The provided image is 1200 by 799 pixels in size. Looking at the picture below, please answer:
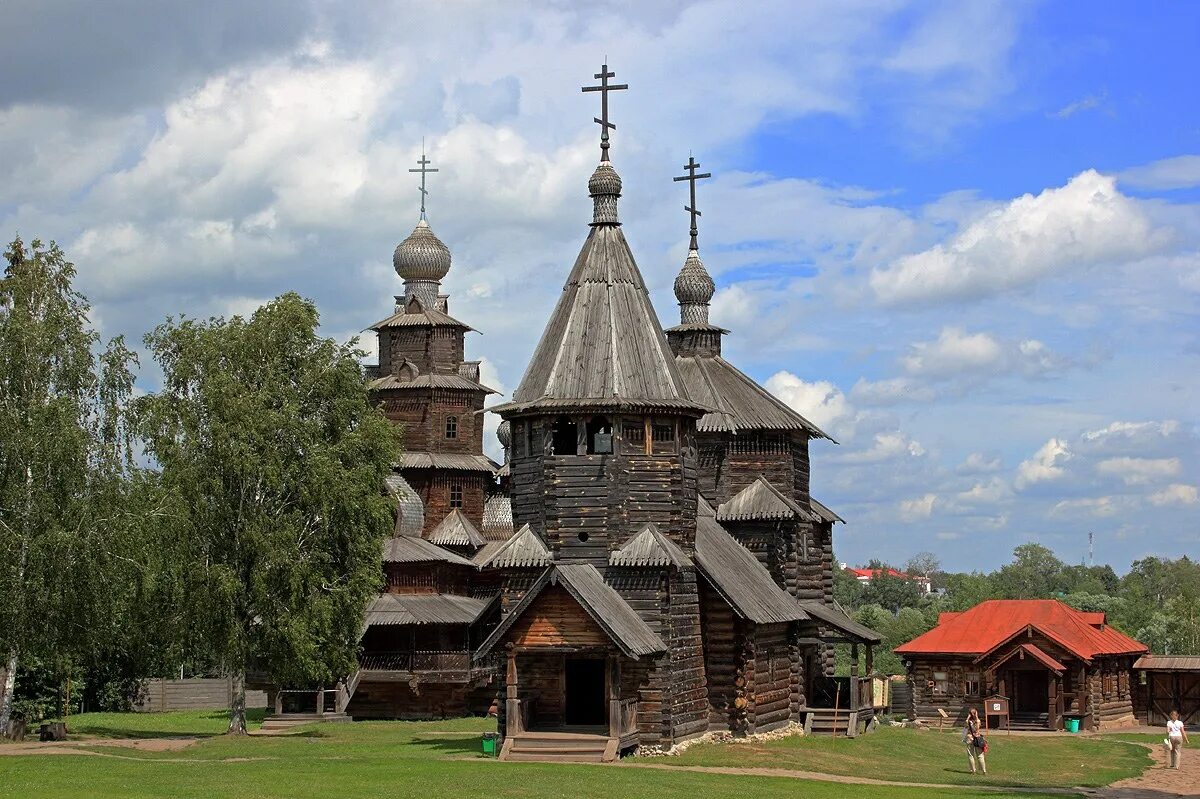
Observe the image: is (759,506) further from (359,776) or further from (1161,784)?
(359,776)

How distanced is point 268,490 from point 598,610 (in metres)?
13.2

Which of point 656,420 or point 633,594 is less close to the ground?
point 656,420

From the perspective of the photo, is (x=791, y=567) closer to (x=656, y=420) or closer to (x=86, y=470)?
(x=656, y=420)

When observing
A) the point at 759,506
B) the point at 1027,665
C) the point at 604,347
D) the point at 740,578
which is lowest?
the point at 1027,665

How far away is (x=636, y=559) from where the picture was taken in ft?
121

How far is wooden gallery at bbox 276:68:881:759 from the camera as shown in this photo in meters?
36.3

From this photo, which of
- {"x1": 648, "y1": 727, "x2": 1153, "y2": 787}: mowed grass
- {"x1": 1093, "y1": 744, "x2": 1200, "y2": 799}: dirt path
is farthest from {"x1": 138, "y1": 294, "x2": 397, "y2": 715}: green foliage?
{"x1": 1093, "y1": 744, "x2": 1200, "y2": 799}: dirt path

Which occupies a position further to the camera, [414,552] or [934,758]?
[414,552]

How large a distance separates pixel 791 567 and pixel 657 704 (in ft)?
39.6

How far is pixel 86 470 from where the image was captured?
128 ft

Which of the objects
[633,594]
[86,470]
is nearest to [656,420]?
[633,594]

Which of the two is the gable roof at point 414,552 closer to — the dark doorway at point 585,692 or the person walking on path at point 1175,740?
the dark doorway at point 585,692

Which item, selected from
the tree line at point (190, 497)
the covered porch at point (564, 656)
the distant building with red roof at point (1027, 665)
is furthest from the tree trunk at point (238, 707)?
the distant building with red roof at point (1027, 665)

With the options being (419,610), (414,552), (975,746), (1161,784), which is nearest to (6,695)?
(419,610)
